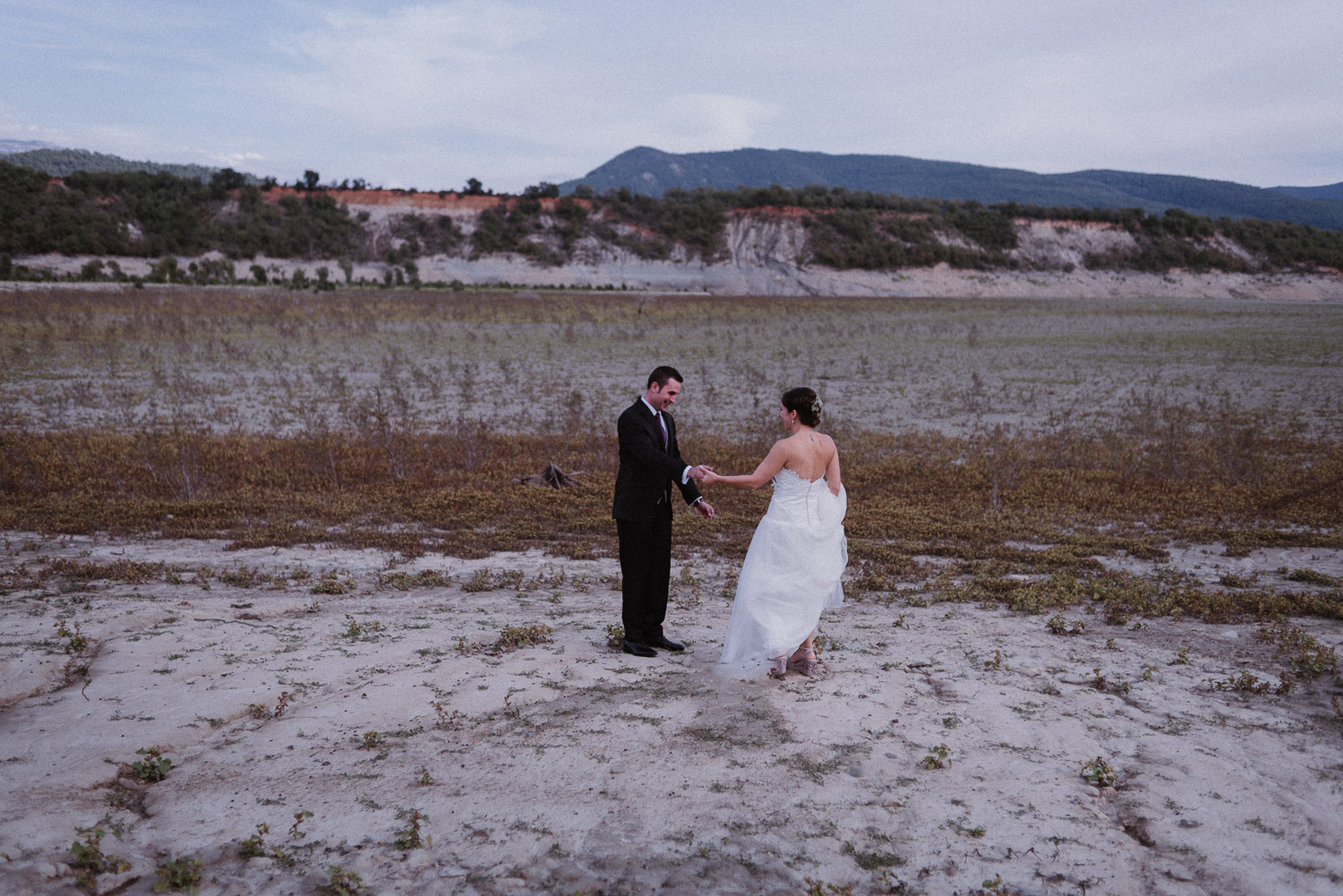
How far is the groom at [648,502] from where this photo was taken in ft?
17.0

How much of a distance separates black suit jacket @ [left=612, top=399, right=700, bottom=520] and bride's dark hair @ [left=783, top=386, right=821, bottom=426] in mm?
834

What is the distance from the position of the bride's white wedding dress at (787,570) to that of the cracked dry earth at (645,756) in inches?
14.7

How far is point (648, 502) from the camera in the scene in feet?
17.4

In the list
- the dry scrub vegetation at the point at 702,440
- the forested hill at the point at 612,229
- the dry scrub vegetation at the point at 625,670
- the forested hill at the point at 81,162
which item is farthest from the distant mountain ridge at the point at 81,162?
the dry scrub vegetation at the point at 625,670

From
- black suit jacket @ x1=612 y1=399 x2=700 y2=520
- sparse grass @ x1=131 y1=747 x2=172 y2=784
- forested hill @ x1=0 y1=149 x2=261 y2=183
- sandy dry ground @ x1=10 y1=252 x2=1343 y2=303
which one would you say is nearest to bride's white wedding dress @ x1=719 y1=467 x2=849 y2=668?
black suit jacket @ x1=612 y1=399 x2=700 y2=520

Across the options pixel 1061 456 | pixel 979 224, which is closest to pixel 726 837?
pixel 1061 456

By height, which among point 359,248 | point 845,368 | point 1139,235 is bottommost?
point 845,368

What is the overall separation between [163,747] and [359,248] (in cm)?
7131

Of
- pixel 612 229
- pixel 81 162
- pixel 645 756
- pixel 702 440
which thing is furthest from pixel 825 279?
pixel 81 162

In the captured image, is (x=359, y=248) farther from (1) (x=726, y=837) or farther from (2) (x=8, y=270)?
(1) (x=726, y=837)

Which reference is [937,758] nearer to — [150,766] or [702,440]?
[150,766]

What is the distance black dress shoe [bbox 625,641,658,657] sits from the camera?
18.0ft

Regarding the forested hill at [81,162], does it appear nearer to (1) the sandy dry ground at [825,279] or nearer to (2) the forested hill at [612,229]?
(2) the forested hill at [612,229]

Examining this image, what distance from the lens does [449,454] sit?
1189 cm
